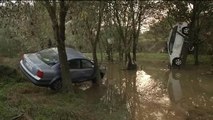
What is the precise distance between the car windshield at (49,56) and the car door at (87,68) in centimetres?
131

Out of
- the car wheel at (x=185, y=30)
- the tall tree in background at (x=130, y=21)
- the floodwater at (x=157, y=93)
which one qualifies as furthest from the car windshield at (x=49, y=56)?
the car wheel at (x=185, y=30)

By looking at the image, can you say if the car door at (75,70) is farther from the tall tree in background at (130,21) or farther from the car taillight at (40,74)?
the tall tree in background at (130,21)

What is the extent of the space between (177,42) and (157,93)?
8.57m

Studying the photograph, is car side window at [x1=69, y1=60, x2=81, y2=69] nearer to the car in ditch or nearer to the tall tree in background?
the car in ditch

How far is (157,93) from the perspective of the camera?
15.8 meters

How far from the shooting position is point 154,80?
1911cm

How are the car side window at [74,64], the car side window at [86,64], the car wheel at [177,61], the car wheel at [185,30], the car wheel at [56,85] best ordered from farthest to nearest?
the car wheel at [185,30] → the car wheel at [177,61] → the car side window at [86,64] → the car side window at [74,64] → the car wheel at [56,85]

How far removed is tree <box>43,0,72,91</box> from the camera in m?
11.3

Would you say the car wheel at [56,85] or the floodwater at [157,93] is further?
the car wheel at [56,85]

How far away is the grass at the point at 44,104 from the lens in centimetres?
977

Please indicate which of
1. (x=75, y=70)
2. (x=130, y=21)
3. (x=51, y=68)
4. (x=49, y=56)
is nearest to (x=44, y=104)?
(x=51, y=68)

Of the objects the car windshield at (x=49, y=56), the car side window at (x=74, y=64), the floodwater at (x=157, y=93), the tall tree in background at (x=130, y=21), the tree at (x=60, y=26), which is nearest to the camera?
the tree at (x=60, y=26)

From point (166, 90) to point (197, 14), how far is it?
7.66m

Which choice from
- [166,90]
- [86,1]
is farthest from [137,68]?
→ [86,1]
